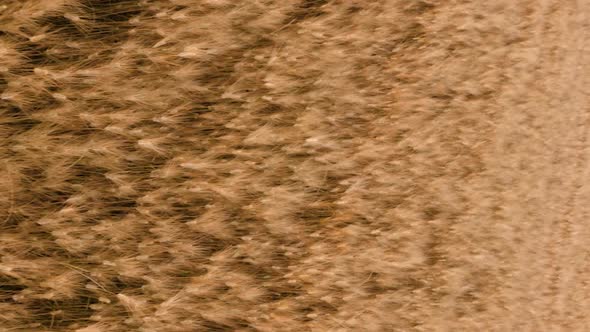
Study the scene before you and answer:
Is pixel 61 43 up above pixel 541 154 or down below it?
above

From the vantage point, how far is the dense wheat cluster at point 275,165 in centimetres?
159

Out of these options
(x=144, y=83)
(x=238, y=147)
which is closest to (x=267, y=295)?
(x=238, y=147)

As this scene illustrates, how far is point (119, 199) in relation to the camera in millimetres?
1656

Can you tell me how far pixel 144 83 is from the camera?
1653mm

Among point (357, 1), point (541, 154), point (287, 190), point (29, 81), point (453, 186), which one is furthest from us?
point (541, 154)

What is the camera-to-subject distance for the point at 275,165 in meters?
1.80

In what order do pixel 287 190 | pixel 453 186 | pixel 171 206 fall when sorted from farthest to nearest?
pixel 453 186
pixel 287 190
pixel 171 206

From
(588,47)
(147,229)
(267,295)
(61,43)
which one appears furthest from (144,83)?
(588,47)

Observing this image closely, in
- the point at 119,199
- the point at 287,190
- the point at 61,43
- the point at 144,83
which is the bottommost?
the point at 287,190

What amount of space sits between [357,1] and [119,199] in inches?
34.4

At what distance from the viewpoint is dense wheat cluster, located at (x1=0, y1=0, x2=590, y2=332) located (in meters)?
1.59

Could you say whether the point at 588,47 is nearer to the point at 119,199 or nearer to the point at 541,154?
the point at 541,154

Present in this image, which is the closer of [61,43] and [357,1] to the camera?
[61,43]

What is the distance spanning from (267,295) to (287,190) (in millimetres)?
284
